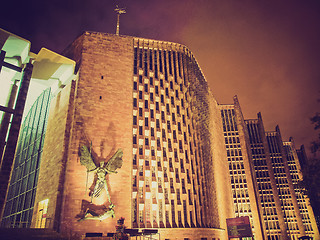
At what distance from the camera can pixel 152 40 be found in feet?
97.1

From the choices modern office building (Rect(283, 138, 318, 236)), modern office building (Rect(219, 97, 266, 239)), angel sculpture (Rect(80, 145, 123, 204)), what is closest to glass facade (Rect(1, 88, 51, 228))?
angel sculpture (Rect(80, 145, 123, 204))

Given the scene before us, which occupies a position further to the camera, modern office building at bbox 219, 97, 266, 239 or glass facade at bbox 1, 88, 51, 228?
modern office building at bbox 219, 97, 266, 239

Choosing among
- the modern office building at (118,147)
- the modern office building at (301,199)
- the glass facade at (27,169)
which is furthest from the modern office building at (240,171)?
the glass facade at (27,169)

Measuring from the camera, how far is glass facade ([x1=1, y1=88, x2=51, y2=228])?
24578mm

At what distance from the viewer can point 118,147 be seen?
21.9 m

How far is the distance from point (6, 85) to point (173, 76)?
17349 mm

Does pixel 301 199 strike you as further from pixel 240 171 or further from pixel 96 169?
pixel 96 169

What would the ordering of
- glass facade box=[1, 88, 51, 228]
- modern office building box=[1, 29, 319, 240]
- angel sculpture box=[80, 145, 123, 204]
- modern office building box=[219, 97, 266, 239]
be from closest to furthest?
angel sculpture box=[80, 145, 123, 204], modern office building box=[1, 29, 319, 240], glass facade box=[1, 88, 51, 228], modern office building box=[219, 97, 266, 239]

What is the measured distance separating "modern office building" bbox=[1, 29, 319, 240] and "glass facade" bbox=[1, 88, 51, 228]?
Result: 141 mm

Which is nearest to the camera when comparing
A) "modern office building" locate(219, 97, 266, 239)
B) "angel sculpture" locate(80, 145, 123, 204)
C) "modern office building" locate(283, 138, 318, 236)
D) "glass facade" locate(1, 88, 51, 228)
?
"angel sculpture" locate(80, 145, 123, 204)

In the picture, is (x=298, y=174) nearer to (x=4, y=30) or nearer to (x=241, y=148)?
(x=241, y=148)

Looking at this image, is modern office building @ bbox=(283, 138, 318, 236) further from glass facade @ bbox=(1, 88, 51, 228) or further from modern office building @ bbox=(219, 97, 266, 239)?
glass facade @ bbox=(1, 88, 51, 228)

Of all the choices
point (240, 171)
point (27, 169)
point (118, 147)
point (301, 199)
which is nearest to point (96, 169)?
point (118, 147)

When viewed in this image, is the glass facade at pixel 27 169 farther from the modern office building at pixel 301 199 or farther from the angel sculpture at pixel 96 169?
the modern office building at pixel 301 199
